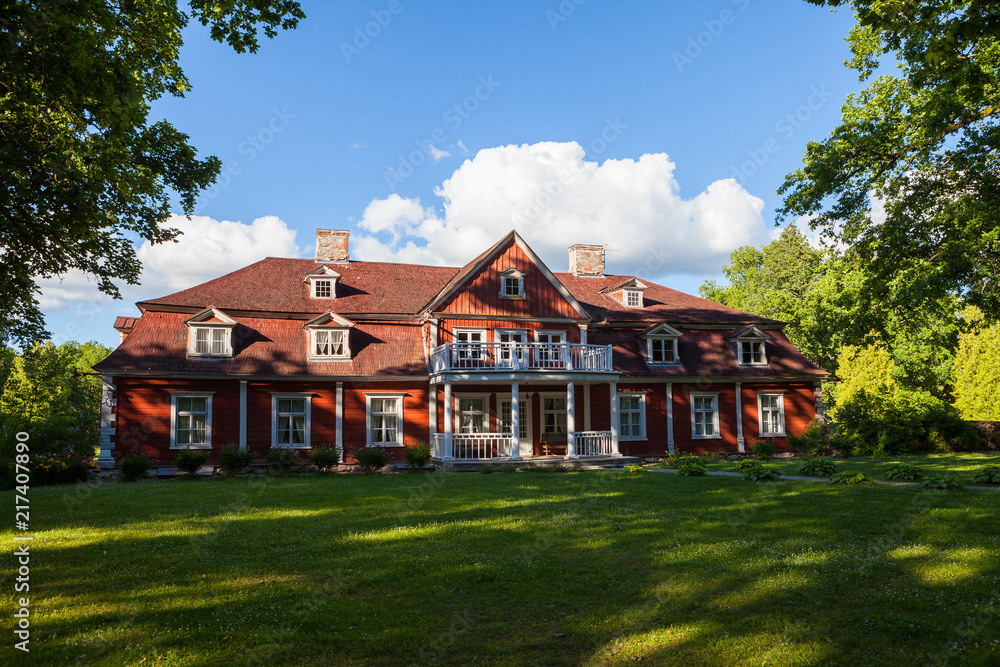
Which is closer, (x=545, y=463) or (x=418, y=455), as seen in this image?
(x=418, y=455)

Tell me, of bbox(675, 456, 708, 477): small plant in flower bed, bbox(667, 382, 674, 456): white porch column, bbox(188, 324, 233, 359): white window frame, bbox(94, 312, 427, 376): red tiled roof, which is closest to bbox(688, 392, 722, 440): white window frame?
bbox(667, 382, 674, 456): white porch column

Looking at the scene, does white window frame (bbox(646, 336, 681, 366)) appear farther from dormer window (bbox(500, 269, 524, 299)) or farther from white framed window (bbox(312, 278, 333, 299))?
white framed window (bbox(312, 278, 333, 299))

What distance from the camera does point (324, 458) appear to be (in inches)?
832

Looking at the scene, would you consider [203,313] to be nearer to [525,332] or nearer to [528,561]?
[525,332]


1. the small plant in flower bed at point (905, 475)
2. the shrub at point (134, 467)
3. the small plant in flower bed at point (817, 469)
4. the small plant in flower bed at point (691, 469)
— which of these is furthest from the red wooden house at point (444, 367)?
the small plant in flower bed at point (905, 475)

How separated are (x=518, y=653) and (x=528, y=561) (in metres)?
2.61

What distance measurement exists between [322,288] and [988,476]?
21.7 meters

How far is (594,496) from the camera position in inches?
530

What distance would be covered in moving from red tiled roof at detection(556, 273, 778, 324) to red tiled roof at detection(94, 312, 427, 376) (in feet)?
25.6

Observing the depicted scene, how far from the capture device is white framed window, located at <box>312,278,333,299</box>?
83.1 feet

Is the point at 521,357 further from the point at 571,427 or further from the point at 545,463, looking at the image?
the point at 545,463

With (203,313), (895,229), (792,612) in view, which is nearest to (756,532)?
(792,612)

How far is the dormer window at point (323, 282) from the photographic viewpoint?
2517cm

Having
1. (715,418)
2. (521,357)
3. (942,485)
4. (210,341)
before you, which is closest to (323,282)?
(210,341)
